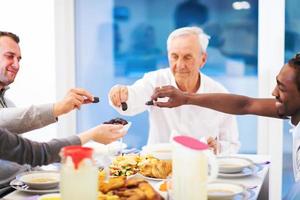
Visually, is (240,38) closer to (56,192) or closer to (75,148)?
(56,192)

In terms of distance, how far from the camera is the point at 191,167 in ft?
3.92

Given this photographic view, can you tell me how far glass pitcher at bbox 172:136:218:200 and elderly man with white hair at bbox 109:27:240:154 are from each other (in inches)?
58.6

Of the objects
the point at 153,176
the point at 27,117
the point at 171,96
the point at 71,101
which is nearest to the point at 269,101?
the point at 171,96

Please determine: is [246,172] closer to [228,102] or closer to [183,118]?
[228,102]

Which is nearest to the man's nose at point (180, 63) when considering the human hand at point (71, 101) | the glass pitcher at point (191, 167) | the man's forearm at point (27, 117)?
the human hand at point (71, 101)

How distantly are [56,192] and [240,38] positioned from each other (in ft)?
A: 6.43

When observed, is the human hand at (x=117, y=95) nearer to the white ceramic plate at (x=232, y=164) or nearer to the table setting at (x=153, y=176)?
the table setting at (x=153, y=176)

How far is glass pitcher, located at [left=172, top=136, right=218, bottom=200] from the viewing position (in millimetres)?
1189

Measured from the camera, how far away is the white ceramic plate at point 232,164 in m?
1.79

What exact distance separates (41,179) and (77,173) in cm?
58

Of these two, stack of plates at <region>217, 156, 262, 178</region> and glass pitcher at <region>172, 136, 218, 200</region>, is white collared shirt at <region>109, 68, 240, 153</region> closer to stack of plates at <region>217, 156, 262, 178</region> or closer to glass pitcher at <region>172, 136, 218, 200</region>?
stack of plates at <region>217, 156, 262, 178</region>

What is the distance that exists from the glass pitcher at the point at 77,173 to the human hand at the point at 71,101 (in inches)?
39.0

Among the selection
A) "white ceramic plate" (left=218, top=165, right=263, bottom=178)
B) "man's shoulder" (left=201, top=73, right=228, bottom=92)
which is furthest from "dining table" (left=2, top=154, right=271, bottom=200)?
"man's shoulder" (left=201, top=73, right=228, bottom=92)

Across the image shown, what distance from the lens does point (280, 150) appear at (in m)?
3.02
